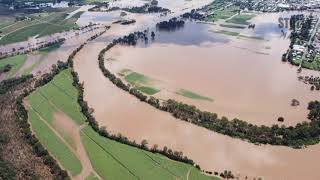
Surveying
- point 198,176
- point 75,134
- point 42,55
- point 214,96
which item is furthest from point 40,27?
point 198,176

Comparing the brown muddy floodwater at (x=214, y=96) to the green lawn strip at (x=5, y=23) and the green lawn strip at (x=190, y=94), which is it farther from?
the green lawn strip at (x=5, y=23)

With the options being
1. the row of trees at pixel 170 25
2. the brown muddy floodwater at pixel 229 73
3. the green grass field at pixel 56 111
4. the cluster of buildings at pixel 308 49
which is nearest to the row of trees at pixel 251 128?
the brown muddy floodwater at pixel 229 73

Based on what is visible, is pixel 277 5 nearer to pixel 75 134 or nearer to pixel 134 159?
pixel 75 134


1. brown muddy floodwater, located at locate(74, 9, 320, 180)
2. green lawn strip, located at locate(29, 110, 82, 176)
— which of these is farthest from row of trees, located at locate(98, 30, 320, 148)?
green lawn strip, located at locate(29, 110, 82, 176)

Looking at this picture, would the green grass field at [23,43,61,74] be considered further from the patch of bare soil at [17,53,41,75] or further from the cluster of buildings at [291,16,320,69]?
the cluster of buildings at [291,16,320,69]

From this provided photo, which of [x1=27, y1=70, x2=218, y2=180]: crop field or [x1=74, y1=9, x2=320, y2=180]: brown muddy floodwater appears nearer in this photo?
[x1=27, y1=70, x2=218, y2=180]: crop field

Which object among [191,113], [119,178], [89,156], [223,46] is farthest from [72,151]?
[223,46]

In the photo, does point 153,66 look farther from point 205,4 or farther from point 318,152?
point 205,4

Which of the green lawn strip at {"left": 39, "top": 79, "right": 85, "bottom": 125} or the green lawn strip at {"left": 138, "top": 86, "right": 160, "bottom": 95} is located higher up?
the green lawn strip at {"left": 138, "top": 86, "right": 160, "bottom": 95}
